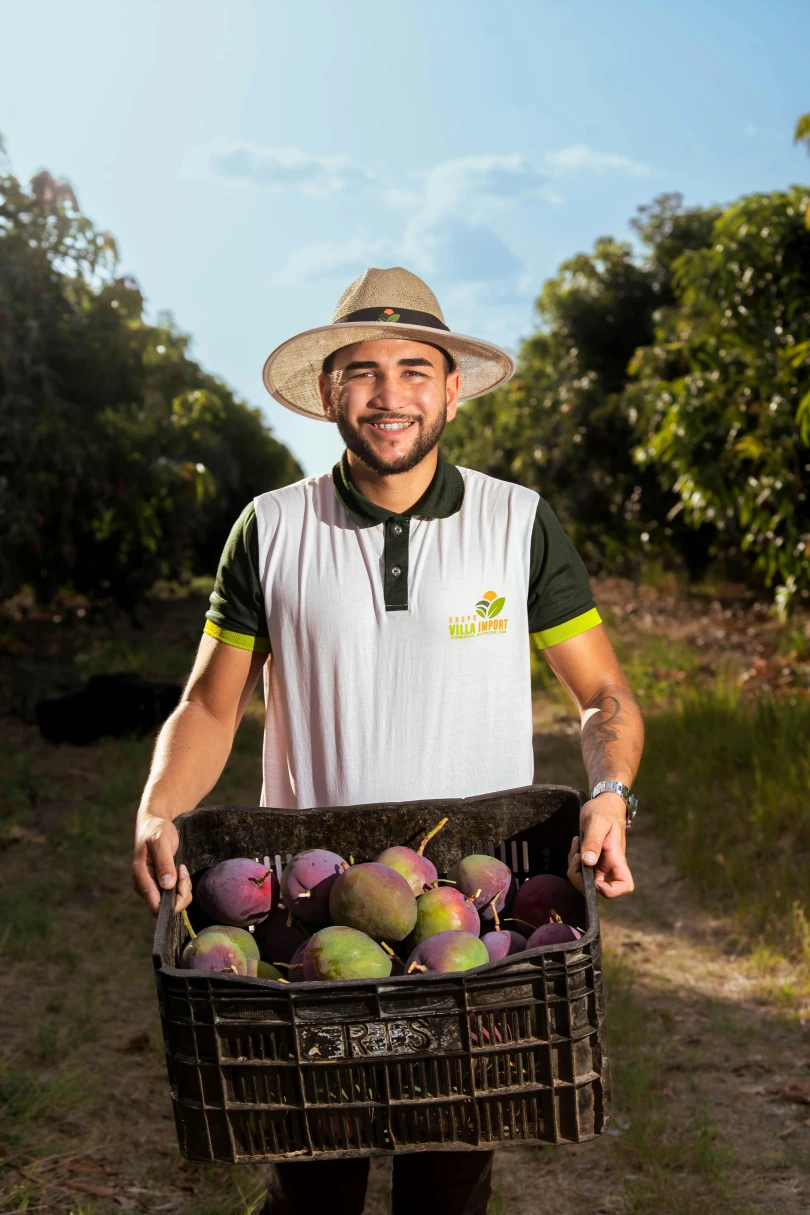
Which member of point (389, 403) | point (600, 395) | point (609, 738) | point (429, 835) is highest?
point (600, 395)

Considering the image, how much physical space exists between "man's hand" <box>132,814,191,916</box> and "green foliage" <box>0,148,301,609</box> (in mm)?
6773

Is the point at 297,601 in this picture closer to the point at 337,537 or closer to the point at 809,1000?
the point at 337,537

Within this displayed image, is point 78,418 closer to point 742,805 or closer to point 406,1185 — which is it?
point 742,805

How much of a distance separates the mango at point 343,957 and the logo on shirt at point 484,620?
2.72ft

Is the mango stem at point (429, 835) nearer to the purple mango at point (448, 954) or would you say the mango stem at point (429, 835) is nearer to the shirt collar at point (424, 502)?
the purple mango at point (448, 954)

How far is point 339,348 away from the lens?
2.51 metres

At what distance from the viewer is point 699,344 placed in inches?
383

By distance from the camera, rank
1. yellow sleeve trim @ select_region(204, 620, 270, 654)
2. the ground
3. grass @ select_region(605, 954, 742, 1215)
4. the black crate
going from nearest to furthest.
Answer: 1. the black crate
2. yellow sleeve trim @ select_region(204, 620, 270, 654)
3. grass @ select_region(605, 954, 742, 1215)
4. the ground

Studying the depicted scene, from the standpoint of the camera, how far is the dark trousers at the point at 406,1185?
222cm

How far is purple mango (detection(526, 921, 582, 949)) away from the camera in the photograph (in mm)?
1723

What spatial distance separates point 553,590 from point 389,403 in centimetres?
52

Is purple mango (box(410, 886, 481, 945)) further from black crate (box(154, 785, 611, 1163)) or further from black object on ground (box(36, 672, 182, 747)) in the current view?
black object on ground (box(36, 672, 182, 747))

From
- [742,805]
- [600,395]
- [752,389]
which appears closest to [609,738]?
[742,805]

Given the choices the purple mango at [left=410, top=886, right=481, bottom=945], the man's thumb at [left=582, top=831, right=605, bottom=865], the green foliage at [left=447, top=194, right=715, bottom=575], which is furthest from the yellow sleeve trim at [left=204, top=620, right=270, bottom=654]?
the green foliage at [left=447, top=194, right=715, bottom=575]
